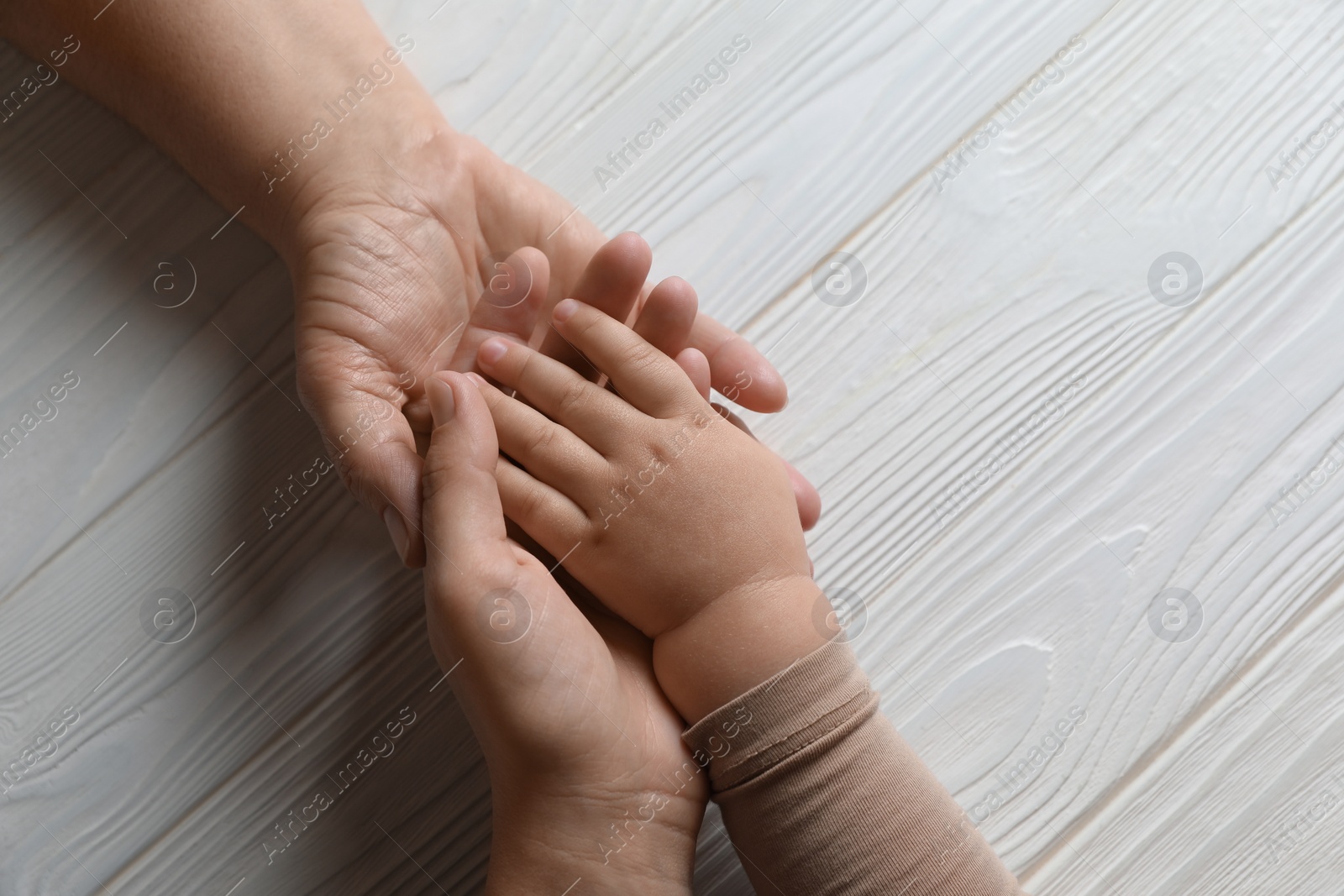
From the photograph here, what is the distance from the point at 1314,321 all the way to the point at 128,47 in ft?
3.22

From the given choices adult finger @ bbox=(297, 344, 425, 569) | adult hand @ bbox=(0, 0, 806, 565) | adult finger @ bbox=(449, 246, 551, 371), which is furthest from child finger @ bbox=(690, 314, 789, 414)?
adult finger @ bbox=(297, 344, 425, 569)

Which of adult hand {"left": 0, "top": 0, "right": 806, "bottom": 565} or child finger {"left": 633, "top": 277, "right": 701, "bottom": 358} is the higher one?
adult hand {"left": 0, "top": 0, "right": 806, "bottom": 565}

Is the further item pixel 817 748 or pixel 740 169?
pixel 740 169

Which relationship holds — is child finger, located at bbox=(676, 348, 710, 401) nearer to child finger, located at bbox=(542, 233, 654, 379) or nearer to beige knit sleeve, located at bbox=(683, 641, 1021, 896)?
child finger, located at bbox=(542, 233, 654, 379)

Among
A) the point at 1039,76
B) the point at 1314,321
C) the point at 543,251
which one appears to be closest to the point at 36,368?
the point at 543,251

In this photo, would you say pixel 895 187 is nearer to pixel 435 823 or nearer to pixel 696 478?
pixel 696 478

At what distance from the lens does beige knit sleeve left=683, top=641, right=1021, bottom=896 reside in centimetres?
61

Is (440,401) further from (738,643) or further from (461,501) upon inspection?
(738,643)

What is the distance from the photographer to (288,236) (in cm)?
70

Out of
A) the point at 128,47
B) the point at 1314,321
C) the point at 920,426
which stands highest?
the point at 128,47

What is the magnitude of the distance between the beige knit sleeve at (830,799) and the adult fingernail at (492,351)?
0.30m

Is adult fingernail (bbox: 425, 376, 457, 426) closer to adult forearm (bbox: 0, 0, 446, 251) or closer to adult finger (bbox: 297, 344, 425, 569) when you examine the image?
adult finger (bbox: 297, 344, 425, 569)

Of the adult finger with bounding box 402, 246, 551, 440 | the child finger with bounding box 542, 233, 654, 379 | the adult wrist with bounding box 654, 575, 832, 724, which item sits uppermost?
the adult finger with bounding box 402, 246, 551, 440

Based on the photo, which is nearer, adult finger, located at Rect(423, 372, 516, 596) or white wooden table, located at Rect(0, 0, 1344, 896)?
adult finger, located at Rect(423, 372, 516, 596)
